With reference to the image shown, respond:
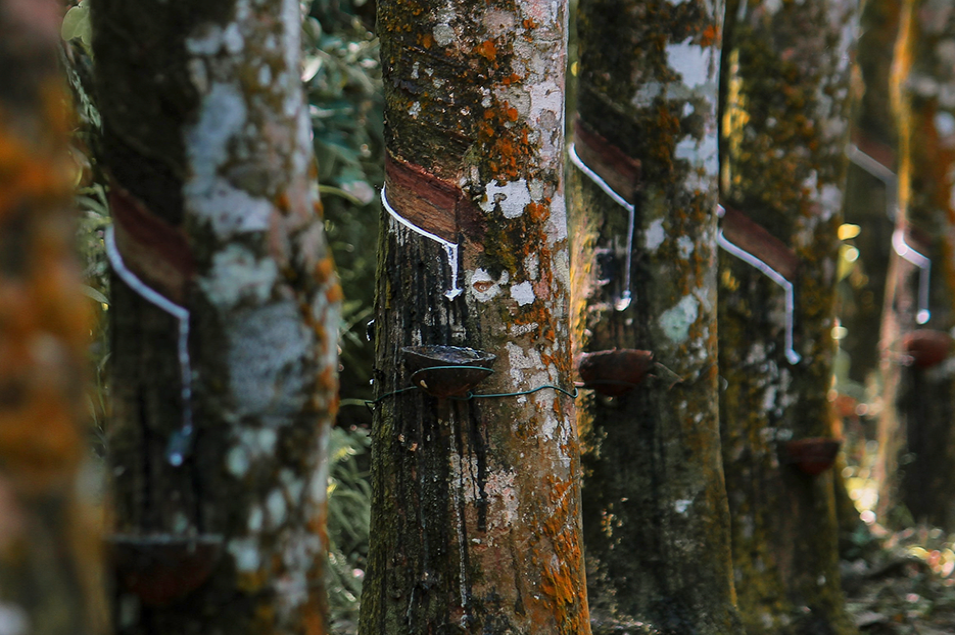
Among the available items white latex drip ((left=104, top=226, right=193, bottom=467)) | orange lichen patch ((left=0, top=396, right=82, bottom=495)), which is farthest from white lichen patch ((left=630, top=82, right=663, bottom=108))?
orange lichen patch ((left=0, top=396, right=82, bottom=495))

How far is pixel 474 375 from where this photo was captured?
3035mm

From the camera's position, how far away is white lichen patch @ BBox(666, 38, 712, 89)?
4.37 meters

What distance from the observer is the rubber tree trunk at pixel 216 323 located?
1925mm

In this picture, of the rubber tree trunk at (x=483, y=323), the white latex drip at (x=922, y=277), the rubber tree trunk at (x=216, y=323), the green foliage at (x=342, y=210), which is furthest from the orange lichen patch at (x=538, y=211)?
the white latex drip at (x=922, y=277)

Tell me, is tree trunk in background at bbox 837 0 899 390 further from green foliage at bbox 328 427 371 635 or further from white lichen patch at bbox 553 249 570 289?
white lichen patch at bbox 553 249 570 289

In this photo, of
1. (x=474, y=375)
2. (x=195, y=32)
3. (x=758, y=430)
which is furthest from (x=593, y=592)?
(x=195, y=32)

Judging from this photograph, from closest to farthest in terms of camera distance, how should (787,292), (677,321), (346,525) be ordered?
(677,321), (787,292), (346,525)

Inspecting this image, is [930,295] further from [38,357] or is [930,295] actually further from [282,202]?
[38,357]

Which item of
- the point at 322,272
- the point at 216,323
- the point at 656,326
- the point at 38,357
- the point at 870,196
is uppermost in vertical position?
the point at 870,196

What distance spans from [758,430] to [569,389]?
2291 millimetres

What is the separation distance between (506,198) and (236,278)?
142 centimetres

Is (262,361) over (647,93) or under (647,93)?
under

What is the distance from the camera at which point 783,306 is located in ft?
17.4

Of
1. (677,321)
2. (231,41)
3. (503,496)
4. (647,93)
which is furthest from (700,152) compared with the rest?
(231,41)
